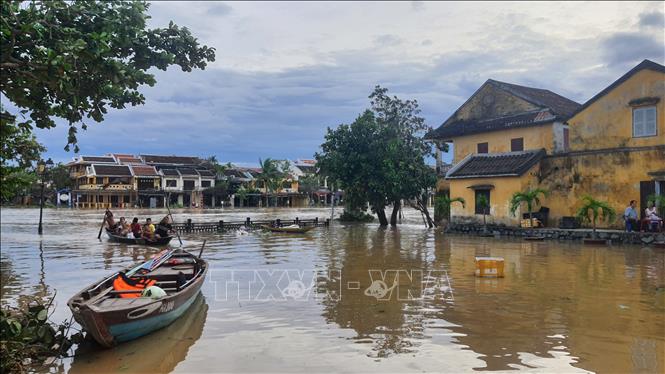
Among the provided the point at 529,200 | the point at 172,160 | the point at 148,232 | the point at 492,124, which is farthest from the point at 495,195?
the point at 172,160

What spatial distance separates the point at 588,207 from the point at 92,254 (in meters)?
18.5

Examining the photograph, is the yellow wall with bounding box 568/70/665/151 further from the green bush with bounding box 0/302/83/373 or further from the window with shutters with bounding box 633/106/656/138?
the green bush with bounding box 0/302/83/373

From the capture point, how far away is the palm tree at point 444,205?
2662cm

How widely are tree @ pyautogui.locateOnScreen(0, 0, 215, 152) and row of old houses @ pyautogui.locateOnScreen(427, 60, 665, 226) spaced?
18.5m

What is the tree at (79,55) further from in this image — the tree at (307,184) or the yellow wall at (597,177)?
the tree at (307,184)

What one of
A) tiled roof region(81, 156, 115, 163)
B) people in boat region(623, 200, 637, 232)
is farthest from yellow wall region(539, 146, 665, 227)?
tiled roof region(81, 156, 115, 163)

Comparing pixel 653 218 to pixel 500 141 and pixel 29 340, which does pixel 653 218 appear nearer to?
pixel 500 141

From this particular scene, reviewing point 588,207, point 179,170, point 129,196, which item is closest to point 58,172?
point 129,196

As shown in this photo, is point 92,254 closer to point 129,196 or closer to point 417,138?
point 417,138

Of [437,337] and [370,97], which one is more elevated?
[370,97]

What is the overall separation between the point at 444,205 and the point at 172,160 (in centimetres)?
5200

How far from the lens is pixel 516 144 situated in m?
25.8

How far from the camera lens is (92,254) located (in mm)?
18703

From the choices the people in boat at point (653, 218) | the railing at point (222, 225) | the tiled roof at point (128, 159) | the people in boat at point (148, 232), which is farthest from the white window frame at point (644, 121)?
the tiled roof at point (128, 159)
